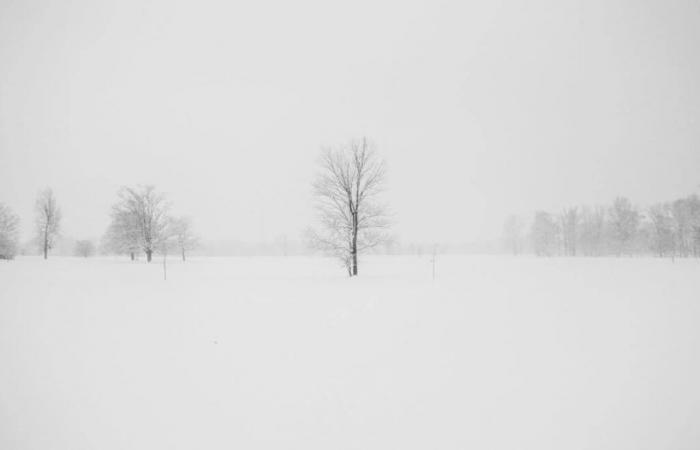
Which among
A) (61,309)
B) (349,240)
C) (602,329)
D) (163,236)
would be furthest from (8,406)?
(163,236)

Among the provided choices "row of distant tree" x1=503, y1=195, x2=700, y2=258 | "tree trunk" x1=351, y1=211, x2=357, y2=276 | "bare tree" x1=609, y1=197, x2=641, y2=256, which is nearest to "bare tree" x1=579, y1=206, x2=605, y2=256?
"row of distant tree" x1=503, y1=195, x2=700, y2=258

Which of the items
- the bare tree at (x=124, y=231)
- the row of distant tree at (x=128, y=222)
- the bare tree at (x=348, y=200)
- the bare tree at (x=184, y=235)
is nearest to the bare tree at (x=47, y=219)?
the row of distant tree at (x=128, y=222)

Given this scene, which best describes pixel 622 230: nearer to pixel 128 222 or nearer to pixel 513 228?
pixel 513 228

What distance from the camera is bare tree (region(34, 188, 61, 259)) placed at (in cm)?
3638

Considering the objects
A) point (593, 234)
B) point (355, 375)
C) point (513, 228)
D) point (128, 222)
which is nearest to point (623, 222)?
point (593, 234)

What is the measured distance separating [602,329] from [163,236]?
136 ft

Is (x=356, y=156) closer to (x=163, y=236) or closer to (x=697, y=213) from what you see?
(x=163, y=236)

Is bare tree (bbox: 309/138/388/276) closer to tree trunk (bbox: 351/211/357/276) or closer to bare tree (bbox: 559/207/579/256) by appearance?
tree trunk (bbox: 351/211/357/276)

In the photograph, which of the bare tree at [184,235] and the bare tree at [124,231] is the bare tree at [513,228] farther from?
the bare tree at [124,231]

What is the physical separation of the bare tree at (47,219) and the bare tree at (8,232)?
192 cm

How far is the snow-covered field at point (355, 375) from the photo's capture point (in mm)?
4684

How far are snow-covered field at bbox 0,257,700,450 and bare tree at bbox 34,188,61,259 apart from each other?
35.8 m

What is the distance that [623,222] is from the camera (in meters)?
56.2

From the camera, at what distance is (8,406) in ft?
18.0
